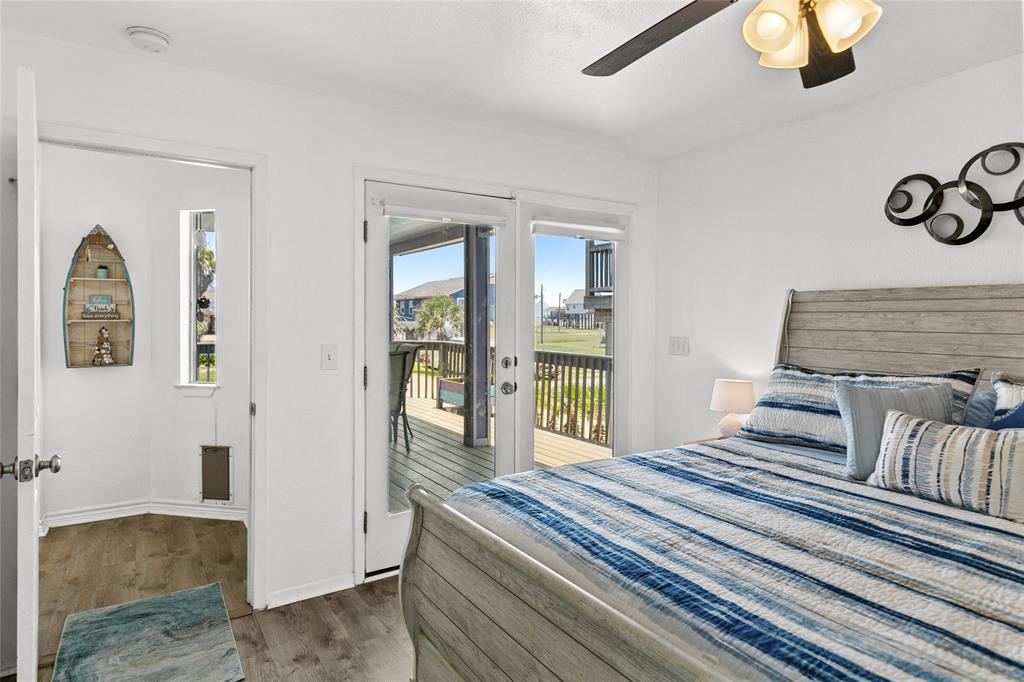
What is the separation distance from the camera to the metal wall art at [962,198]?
2500mm

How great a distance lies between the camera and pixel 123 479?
398 centimetres

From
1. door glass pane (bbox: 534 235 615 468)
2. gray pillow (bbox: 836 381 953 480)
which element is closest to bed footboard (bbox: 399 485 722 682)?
gray pillow (bbox: 836 381 953 480)

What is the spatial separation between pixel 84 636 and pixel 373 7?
281 centimetres

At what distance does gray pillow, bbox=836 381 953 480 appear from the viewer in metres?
2.14

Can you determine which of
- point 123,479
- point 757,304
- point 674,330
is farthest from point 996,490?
point 123,479

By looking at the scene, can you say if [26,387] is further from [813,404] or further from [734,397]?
[734,397]

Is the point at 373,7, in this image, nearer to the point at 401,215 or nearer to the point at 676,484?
the point at 401,215

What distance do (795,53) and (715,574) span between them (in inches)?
60.3

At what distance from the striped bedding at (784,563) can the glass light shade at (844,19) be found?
138 centimetres

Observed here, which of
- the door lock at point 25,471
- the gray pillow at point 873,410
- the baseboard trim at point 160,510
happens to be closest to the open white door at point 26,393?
the door lock at point 25,471

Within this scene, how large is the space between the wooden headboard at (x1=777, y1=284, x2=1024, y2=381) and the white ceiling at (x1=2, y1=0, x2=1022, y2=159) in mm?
1009

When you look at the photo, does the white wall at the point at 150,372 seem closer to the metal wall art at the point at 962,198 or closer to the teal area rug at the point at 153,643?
the teal area rug at the point at 153,643

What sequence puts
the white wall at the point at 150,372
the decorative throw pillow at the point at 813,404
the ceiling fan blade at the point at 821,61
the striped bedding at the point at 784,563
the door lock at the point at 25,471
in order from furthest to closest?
the white wall at the point at 150,372 < the decorative throw pillow at the point at 813,404 < the door lock at the point at 25,471 < the ceiling fan blade at the point at 821,61 < the striped bedding at the point at 784,563

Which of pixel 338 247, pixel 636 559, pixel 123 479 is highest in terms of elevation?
pixel 338 247
